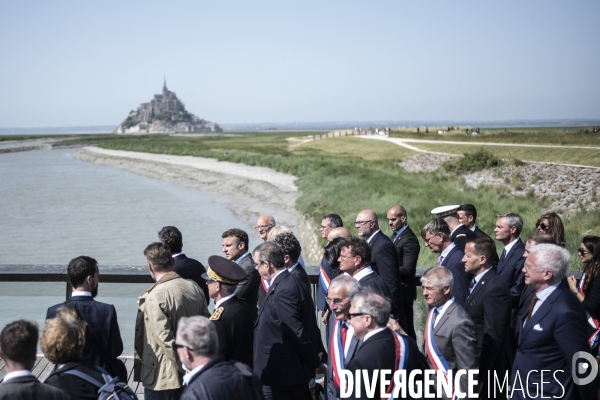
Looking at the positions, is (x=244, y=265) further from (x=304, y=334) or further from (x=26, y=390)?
(x=26, y=390)

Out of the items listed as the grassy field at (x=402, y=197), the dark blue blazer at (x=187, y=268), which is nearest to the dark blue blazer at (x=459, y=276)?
the dark blue blazer at (x=187, y=268)

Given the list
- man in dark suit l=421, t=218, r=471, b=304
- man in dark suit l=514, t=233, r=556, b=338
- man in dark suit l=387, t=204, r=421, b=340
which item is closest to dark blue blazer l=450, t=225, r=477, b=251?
man in dark suit l=387, t=204, r=421, b=340

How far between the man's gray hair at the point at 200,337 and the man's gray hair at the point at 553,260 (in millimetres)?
2263

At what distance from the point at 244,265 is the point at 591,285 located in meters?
2.93

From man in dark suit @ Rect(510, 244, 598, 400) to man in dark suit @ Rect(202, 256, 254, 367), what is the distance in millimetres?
1910

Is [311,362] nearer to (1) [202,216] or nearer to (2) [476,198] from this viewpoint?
(2) [476,198]

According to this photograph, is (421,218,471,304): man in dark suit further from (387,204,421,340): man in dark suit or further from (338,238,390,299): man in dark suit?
(338,238,390,299): man in dark suit

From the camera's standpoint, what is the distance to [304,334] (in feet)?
14.6

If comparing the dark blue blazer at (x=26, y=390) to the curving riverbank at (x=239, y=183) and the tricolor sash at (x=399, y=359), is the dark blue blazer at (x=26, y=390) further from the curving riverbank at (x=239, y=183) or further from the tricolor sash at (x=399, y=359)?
the curving riverbank at (x=239, y=183)

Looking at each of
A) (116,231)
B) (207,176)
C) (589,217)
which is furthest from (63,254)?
(207,176)

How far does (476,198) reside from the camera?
24.0 meters

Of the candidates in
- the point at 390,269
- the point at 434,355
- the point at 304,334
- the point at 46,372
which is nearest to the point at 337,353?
the point at 304,334

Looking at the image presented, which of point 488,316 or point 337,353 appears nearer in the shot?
point 337,353

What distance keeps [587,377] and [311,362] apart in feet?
6.09
